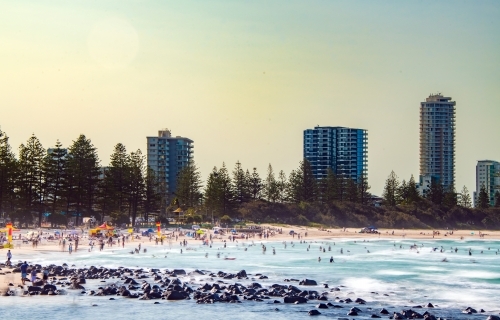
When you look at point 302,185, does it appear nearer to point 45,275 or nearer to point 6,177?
point 6,177

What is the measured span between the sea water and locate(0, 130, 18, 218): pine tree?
18530 millimetres

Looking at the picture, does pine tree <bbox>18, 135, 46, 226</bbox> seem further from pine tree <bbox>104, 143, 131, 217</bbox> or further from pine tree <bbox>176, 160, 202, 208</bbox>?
pine tree <bbox>176, 160, 202, 208</bbox>

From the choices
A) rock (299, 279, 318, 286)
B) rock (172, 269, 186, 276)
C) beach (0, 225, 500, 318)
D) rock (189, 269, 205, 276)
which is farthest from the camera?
rock (189, 269, 205, 276)

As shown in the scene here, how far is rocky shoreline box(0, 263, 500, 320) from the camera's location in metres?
33.0

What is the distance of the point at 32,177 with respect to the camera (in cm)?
8544

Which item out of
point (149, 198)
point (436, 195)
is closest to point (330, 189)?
point (436, 195)

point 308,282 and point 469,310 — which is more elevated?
point 308,282

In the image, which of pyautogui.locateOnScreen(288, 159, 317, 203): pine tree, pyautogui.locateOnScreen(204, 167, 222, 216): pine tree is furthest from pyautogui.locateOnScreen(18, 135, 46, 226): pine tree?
pyautogui.locateOnScreen(288, 159, 317, 203): pine tree

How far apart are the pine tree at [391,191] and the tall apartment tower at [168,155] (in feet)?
249

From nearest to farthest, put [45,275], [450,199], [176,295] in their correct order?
[176,295] < [45,275] < [450,199]

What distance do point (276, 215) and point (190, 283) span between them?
220 ft

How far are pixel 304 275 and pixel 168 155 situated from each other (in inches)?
5806

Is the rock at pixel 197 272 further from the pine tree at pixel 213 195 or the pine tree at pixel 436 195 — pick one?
the pine tree at pixel 436 195

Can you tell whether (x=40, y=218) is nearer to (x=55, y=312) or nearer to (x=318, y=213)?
(x=318, y=213)
